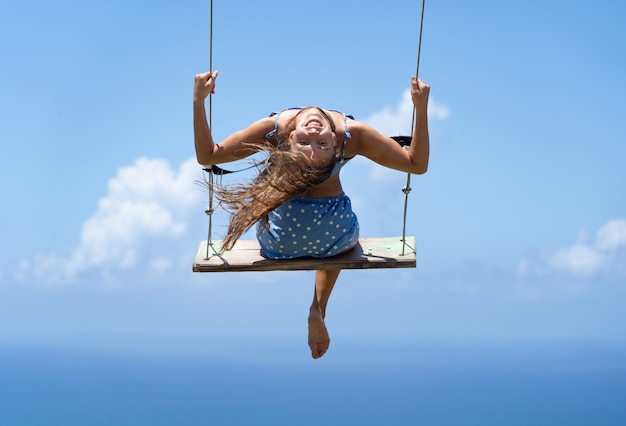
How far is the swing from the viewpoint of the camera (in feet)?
18.3

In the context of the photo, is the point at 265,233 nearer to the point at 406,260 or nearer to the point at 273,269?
the point at 273,269

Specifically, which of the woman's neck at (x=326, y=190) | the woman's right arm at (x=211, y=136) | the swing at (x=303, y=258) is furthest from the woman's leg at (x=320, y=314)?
the woman's right arm at (x=211, y=136)

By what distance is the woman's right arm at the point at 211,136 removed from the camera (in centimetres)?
546

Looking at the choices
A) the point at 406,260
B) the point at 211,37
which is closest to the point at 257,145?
the point at 211,37

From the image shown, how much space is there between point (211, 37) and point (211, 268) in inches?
49.6

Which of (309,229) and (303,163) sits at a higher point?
(303,163)

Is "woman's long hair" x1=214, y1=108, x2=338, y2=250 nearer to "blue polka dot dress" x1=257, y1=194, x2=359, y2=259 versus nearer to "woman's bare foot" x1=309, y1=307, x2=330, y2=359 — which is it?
"blue polka dot dress" x1=257, y1=194, x2=359, y2=259

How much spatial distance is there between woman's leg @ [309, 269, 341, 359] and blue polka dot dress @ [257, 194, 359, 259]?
1.01 ft

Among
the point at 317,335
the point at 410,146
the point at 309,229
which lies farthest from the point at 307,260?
the point at 410,146

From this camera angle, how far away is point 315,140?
17.1ft

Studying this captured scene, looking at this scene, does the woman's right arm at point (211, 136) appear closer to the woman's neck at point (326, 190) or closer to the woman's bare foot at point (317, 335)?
the woman's neck at point (326, 190)

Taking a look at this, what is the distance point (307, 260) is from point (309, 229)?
0.62 feet

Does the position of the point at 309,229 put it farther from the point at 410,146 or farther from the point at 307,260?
the point at 410,146

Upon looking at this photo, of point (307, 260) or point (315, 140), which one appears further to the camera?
point (307, 260)
